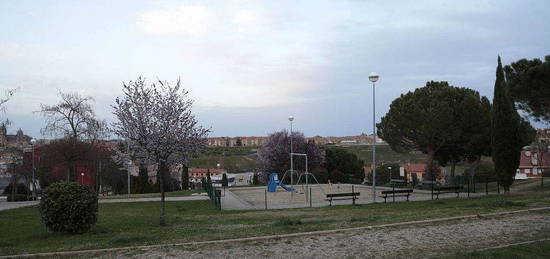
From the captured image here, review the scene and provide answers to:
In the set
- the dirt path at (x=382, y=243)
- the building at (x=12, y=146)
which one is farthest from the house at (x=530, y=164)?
the dirt path at (x=382, y=243)

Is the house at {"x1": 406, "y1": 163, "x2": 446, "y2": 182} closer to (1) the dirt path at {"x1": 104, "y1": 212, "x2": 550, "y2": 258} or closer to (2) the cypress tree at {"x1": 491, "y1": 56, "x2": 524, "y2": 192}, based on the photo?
(2) the cypress tree at {"x1": 491, "y1": 56, "x2": 524, "y2": 192}

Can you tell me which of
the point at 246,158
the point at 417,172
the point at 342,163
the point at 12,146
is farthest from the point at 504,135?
the point at 246,158

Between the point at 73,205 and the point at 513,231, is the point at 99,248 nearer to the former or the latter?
the point at 73,205

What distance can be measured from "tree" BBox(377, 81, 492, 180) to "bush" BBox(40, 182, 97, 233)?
2690cm

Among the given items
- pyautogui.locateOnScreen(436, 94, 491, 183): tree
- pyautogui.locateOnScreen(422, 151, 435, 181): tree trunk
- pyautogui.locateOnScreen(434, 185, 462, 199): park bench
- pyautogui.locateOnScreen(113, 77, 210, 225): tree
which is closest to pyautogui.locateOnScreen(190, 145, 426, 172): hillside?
pyautogui.locateOnScreen(422, 151, 435, 181): tree trunk

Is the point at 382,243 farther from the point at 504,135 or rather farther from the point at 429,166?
the point at 429,166

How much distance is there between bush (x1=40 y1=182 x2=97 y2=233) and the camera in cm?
1099

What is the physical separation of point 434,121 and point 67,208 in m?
27.3

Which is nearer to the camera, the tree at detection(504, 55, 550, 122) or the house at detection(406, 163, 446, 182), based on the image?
the tree at detection(504, 55, 550, 122)

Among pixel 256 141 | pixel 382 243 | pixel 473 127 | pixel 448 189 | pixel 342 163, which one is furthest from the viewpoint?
pixel 256 141

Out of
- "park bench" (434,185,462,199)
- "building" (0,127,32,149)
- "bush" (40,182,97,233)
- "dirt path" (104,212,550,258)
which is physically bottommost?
"park bench" (434,185,462,199)

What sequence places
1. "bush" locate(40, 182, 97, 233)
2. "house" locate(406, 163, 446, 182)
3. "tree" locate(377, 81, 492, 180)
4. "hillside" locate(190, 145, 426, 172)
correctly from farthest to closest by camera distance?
1. "hillside" locate(190, 145, 426, 172)
2. "house" locate(406, 163, 446, 182)
3. "tree" locate(377, 81, 492, 180)
4. "bush" locate(40, 182, 97, 233)

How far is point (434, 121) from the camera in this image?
109 ft

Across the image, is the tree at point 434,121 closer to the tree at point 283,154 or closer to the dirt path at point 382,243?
the tree at point 283,154
